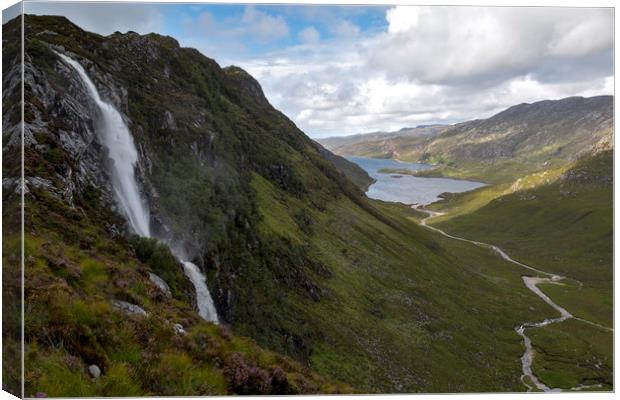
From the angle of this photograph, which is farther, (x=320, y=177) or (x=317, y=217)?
(x=320, y=177)

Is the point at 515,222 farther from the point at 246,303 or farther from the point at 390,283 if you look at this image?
the point at 246,303

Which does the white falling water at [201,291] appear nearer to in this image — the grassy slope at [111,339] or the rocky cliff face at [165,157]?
the rocky cliff face at [165,157]

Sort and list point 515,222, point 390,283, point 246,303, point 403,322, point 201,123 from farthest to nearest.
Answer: point 515,222 < point 390,283 < point 201,123 < point 403,322 < point 246,303

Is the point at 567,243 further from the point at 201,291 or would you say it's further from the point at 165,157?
the point at 201,291

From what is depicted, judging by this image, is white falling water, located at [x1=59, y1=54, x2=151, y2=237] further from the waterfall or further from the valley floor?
the valley floor

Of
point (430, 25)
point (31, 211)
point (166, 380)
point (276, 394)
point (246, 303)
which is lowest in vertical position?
→ point (246, 303)

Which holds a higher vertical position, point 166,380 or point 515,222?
point 166,380

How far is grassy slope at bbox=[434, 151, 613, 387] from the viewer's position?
42.8 meters

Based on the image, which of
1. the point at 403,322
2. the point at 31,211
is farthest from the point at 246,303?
Answer: the point at 403,322

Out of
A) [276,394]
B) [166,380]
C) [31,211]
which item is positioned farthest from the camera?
[31,211]

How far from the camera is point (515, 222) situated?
145 metres

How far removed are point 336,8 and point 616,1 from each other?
11367mm

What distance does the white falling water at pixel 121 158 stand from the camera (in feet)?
79.0

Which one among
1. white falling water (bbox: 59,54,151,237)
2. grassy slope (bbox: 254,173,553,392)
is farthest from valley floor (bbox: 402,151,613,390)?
white falling water (bbox: 59,54,151,237)
